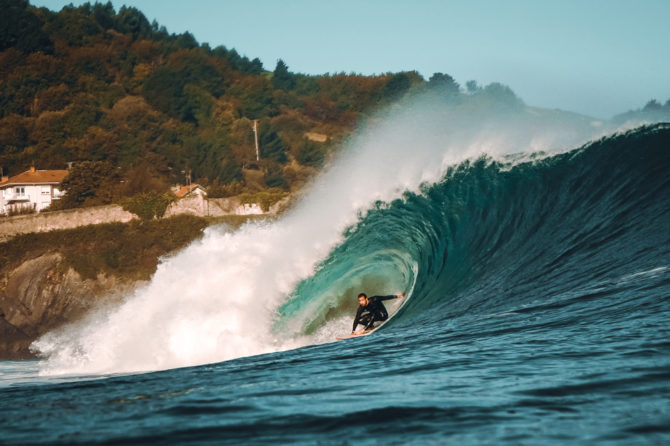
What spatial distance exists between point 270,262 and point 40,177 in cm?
5745

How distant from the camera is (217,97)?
9931 centimetres

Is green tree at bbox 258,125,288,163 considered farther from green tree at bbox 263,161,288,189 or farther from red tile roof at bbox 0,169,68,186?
red tile roof at bbox 0,169,68,186

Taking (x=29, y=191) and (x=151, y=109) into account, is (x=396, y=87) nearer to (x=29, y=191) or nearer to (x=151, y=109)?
(x=151, y=109)

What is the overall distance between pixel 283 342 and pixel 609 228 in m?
4.84

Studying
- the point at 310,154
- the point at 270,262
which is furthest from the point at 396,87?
the point at 270,262

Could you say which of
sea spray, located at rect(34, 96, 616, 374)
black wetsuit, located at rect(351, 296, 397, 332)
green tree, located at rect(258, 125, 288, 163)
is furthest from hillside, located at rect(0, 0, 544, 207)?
black wetsuit, located at rect(351, 296, 397, 332)

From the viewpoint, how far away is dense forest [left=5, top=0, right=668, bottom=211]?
75938 mm

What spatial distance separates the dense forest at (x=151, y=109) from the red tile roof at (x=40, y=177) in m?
6.30

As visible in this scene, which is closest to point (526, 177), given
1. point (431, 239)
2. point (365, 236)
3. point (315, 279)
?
point (431, 239)

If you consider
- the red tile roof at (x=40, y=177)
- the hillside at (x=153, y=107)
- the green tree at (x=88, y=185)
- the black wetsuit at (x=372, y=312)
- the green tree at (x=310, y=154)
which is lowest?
the black wetsuit at (x=372, y=312)

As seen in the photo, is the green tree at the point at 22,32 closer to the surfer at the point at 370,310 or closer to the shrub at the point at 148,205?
the shrub at the point at 148,205

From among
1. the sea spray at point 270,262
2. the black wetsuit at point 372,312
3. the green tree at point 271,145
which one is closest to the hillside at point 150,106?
the green tree at point 271,145

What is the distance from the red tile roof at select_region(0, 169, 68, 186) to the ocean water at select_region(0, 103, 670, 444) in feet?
171

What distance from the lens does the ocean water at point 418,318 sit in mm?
4754
